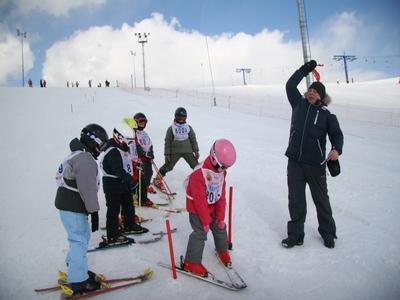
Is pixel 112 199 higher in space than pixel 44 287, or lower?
higher

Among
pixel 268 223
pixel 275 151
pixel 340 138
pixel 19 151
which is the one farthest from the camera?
pixel 19 151

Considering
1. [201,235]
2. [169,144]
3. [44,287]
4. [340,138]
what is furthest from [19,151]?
[340,138]

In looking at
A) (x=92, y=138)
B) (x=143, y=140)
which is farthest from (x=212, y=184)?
(x=143, y=140)

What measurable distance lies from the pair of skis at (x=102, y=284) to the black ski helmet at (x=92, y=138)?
60.4 inches

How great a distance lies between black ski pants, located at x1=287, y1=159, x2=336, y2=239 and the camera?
4781mm

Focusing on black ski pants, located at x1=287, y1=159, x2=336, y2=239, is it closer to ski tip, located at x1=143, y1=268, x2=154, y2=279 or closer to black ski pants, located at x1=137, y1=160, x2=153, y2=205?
ski tip, located at x1=143, y1=268, x2=154, y2=279

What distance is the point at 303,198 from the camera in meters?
4.89

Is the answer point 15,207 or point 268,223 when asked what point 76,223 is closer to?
point 268,223

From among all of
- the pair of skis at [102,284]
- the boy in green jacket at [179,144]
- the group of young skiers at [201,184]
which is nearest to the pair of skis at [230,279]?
the group of young skiers at [201,184]

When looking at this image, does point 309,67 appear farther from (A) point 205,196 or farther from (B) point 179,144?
(B) point 179,144

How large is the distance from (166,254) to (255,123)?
608 inches

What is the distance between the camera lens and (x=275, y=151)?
40.2 feet

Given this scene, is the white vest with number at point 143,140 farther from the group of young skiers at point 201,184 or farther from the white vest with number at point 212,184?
the white vest with number at point 212,184

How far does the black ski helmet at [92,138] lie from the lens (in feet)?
12.9
